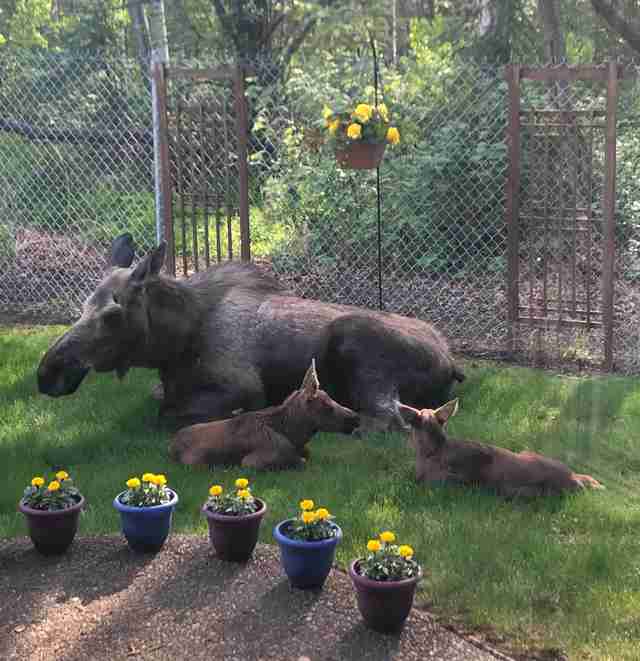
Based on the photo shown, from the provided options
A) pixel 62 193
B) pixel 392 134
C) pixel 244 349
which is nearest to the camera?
pixel 244 349

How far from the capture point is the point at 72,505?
508 centimetres

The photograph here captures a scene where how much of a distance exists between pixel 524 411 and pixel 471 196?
393cm

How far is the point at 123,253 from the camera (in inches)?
306

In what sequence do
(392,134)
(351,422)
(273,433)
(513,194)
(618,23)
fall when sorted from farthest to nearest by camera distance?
1. (618,23)
2. (513,194)
3. (392,134)
4. (273,433)
5. (351,422)

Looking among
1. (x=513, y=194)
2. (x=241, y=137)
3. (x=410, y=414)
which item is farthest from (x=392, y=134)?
(x=410, y=414)

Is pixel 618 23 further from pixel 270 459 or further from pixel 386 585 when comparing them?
pixel 386 585

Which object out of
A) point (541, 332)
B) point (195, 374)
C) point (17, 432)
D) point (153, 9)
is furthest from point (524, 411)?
point (153, 9)

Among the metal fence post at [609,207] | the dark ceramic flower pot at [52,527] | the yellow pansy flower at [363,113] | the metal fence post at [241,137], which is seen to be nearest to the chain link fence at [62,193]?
the metal fence post at [241,137]

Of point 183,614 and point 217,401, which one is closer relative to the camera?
point 183,614

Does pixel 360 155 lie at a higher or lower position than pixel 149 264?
higher

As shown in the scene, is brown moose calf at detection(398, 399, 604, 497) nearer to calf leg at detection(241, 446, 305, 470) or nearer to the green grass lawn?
the green grass lawn

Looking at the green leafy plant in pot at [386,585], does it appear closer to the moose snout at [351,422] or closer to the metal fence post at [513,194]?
the moose snout at [351,422]

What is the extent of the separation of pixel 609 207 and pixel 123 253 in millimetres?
3825

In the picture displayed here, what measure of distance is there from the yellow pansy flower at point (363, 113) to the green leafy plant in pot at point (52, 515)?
406cm
